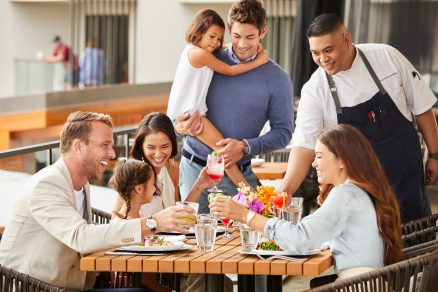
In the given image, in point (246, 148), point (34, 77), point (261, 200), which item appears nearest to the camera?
point (261, 200)

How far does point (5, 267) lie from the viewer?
3.83 metres

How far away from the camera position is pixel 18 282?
3807 millimetres

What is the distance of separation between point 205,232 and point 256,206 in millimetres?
285

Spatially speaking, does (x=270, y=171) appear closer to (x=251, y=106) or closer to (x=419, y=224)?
(x=251, y=106)

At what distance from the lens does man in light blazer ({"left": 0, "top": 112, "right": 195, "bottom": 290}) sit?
3840 millimetres

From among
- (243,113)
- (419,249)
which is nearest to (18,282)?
(419,249)

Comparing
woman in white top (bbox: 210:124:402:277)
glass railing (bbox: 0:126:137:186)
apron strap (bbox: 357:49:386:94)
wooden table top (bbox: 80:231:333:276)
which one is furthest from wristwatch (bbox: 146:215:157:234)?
glass railing (bbox: 0:126:137:186)

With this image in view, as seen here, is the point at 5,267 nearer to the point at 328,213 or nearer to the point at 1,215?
the point at 328,213

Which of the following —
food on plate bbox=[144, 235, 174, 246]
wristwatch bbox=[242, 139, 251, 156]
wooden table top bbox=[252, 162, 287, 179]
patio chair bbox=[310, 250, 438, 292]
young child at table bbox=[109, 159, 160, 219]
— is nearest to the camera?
patio chair bbox=[310, 250, 438, 292]

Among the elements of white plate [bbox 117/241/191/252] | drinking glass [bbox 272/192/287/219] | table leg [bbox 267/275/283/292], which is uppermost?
drinking glass [bbox 272/192/287/219]

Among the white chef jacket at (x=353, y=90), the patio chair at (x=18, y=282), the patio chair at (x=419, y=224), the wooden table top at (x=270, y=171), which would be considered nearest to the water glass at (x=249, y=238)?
the patio chair at (x=18, y=282)

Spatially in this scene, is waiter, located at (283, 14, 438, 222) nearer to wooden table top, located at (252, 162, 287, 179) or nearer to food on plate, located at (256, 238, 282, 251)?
food on plate, located at (256, 238, 282, 251)

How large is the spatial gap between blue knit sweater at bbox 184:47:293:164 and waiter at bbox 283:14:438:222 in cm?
23

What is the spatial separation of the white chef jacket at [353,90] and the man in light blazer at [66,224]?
1.25 m
